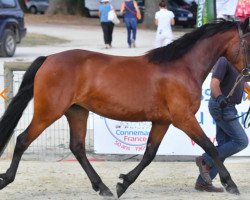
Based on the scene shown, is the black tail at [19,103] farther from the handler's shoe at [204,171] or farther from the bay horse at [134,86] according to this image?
the handler's shoe at [204,171]

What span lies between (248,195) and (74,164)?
8.83ft

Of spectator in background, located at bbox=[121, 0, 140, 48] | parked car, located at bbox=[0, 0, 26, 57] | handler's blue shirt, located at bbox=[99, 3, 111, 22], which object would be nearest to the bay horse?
parked car, located at bbox=[0, 0, 26, 57]

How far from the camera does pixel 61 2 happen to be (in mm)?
47062

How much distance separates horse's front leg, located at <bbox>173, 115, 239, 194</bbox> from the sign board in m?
2.45

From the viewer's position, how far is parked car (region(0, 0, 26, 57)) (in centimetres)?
2364

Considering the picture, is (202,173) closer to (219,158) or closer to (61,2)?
(219,158)

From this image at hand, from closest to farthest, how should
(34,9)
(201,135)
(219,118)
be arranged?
1. (201,135)
2. (219,118)
3. (34,9)

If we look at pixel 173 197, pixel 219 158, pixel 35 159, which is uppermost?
pixel 219 158

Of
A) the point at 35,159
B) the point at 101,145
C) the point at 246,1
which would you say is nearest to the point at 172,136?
the point at 101,145

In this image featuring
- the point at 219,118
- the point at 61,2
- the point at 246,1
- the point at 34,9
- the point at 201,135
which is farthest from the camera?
the point at 34,9

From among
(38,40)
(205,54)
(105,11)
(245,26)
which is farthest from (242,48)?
(38,40)

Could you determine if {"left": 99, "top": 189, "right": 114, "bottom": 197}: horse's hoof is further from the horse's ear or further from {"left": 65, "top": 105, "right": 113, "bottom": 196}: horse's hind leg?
the horse's ear

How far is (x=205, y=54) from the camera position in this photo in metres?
7.79

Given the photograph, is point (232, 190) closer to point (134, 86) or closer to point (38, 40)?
point (134, 86)
